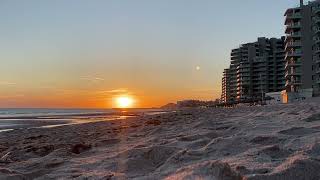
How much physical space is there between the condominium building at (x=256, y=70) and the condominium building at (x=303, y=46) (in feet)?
112

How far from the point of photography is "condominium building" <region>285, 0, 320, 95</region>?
3231 inches

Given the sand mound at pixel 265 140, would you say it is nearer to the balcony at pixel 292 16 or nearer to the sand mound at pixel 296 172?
the sand mound at pixel 296 172

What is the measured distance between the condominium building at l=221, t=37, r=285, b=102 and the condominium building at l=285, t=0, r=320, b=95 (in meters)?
34.2

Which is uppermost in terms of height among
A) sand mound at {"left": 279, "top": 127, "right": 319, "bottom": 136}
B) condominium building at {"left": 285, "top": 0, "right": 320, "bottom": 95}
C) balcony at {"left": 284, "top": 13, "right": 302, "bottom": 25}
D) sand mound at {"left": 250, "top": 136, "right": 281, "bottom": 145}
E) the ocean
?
balcony at {"left": 284, "top": 13, "right": 302, "bottom": 25}

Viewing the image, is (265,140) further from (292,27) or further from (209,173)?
(292,27)

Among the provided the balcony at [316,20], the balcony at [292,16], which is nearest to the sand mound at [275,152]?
the balcony at [316,20]

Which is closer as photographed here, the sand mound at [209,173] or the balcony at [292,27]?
the sand mound at [209,173]

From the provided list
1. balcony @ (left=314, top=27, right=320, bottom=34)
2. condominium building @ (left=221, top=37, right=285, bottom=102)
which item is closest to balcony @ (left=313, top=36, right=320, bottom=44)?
balcony @ (left=314, top=27, right=320, bottom=34)

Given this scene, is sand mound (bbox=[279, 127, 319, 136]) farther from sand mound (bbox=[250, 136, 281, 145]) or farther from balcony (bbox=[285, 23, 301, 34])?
balcony (bbox=[285, 23, 301, 34])

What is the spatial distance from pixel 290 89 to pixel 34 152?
269ft

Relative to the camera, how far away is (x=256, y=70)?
14012 centimetres

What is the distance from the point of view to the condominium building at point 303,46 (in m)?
82.1

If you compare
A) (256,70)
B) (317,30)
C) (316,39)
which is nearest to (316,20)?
(317,30)

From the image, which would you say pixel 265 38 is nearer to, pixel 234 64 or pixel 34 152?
pixel 234 64
